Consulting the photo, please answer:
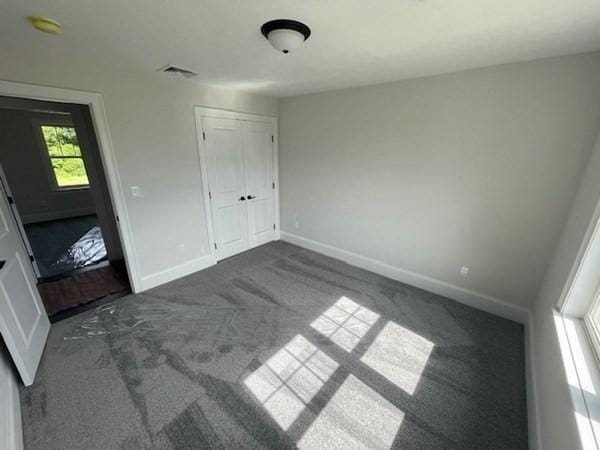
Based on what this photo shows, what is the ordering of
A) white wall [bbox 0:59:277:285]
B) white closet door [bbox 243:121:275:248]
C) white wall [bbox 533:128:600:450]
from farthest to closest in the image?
white closet door [bbox 243:121:275:248], white wall [bbox 0:59:277:285], white wall [bbox 533:128:600:450]

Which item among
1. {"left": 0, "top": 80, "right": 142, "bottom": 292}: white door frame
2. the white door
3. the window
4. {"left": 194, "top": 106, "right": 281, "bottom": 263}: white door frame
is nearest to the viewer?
the white door

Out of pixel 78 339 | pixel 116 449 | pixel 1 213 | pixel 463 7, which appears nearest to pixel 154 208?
pixel 1 213

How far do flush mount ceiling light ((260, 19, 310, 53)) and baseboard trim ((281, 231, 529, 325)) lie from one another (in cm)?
271

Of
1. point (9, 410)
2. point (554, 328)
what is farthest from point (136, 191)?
point (554, 328)

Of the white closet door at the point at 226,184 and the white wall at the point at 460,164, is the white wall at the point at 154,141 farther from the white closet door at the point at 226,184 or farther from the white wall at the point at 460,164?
the white wall at the point at 460,164

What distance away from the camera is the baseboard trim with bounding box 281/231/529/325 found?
2.50 m

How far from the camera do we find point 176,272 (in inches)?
127

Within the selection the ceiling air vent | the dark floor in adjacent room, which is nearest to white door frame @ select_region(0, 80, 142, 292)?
the ceiling air vent

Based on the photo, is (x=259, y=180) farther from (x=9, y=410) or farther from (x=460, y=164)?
(x=9, y=410)

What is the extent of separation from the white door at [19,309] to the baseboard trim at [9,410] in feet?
0.22

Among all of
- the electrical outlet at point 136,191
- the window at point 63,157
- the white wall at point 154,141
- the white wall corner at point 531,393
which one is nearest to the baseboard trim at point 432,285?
the white wall corner at point 531,393

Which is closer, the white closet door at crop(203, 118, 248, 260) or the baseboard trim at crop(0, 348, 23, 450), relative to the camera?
the baseboard trim at crop(0, 348, 23, 450)

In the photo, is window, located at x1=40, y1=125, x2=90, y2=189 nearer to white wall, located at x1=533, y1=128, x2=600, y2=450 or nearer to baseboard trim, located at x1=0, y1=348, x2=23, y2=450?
baseboard trim, located at x1=0, y1=348, x2=23, y2=450

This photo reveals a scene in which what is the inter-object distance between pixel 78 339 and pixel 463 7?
3.69m
